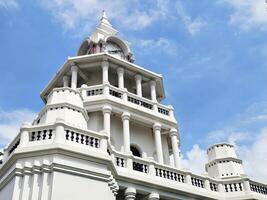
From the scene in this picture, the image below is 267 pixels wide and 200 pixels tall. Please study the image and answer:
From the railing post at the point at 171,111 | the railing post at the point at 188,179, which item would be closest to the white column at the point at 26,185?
the railing post at the point at 188,179

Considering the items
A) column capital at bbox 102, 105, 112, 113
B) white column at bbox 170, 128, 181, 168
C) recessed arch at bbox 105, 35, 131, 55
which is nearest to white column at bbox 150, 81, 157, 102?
white column at bbox 170, 128, 181, 168

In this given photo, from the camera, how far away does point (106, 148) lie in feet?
44.5

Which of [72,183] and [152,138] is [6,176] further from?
[152,138]

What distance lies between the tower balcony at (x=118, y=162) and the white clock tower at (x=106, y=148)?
36 millimetres

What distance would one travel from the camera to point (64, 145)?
1238 centimetres

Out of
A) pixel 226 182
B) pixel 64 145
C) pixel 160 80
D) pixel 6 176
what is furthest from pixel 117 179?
pixel 160 80

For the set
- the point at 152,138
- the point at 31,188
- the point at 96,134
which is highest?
the point at 152,138

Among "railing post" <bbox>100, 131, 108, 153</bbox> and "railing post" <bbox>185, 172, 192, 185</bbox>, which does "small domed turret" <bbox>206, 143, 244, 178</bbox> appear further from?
"railing post" <bbox>100, 131, 108, 153</bbox>

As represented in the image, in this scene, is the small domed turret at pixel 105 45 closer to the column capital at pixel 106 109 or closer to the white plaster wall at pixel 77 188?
the column capital at pixel 106 109

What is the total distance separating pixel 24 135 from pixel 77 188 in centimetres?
280

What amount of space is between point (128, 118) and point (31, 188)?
1010cm

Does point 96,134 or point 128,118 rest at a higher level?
point 128,118

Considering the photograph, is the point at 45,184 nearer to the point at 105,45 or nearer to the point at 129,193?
the point at 129,193

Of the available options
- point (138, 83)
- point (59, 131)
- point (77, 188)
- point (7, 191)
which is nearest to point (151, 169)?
point (77, 188)
